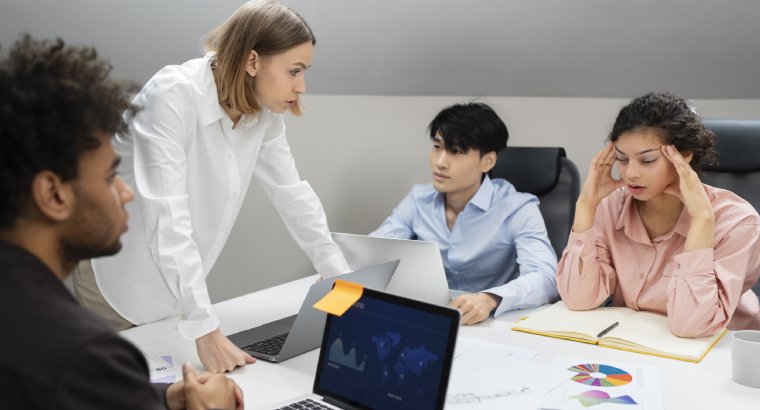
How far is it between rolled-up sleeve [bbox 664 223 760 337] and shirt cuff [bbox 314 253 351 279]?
0.82 meters

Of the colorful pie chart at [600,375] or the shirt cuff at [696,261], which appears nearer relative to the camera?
the colorful pie chart at [600,375]

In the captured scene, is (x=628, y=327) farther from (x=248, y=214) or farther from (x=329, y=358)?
(x=248, y=214)

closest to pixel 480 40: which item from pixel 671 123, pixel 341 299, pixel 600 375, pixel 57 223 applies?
pixel 671 123

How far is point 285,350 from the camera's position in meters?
1.51

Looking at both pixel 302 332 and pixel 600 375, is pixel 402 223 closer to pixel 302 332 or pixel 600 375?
pixel 302 332

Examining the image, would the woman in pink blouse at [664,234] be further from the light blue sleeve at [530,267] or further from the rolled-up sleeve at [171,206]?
the rolled-up sleeve at [171,206]

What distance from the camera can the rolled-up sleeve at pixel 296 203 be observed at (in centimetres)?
194

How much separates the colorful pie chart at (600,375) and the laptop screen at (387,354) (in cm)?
43

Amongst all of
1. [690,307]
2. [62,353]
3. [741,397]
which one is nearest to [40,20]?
[62,353]

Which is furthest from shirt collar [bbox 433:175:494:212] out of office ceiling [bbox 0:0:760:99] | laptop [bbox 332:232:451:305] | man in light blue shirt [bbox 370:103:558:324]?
office ceiling [bbox 0:0:760:99]

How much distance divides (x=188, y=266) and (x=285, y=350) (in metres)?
0.27

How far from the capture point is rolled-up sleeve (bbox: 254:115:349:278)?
1937mm

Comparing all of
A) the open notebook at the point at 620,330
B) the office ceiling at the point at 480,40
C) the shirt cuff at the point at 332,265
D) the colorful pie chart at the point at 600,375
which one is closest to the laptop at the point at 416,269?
the shirt cuff at the point at 332,265

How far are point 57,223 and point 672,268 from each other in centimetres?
144
